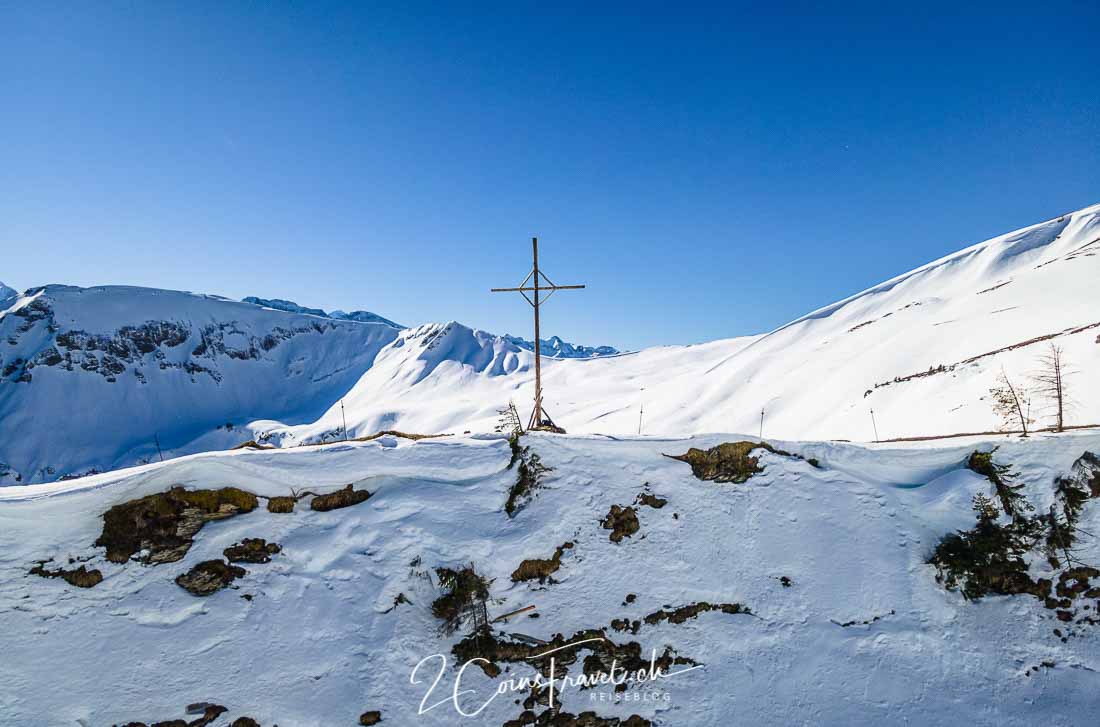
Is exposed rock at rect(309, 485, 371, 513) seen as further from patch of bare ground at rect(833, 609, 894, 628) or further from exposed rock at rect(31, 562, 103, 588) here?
patch of bare ground at rect(833, 609, 894, 628)

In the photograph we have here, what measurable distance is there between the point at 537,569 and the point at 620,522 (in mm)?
2451

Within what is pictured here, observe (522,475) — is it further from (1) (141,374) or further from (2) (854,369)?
(1) (141,374)

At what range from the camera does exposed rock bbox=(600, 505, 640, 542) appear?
10.8 metres

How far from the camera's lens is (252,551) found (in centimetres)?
926

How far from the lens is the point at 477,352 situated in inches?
6353

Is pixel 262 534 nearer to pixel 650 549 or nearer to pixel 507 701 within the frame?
pixel 507 701

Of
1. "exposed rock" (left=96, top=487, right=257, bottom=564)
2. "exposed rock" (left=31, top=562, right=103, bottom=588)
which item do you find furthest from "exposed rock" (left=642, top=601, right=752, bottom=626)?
"exposed rock" (left=31, top=562, right=103, bottom=588)

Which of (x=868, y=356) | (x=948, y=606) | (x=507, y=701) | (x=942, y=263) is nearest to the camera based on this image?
(x=507, y=701)

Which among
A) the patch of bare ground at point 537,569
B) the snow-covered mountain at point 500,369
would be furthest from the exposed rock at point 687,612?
the snow-covered mountain at point 500,369

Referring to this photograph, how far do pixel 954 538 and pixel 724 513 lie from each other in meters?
5.26

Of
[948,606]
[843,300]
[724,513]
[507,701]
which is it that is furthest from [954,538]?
[843,300]

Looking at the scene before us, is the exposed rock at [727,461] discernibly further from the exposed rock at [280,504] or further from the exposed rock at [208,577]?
the exposed rock at [208,577]

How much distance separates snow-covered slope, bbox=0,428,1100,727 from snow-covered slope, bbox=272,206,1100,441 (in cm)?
2426

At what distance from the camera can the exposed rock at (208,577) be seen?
860 cm
